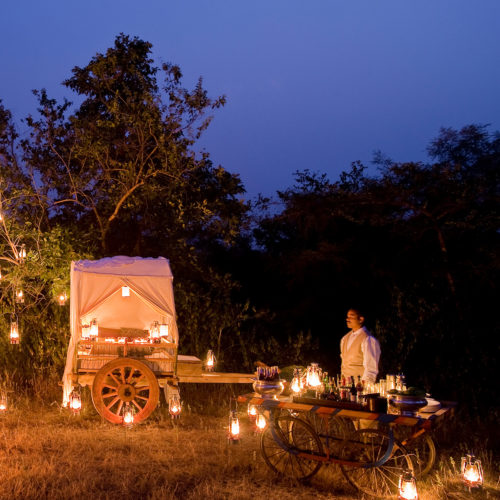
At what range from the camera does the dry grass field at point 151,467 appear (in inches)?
191

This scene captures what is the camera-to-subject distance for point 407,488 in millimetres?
4336

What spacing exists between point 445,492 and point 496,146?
8.34m

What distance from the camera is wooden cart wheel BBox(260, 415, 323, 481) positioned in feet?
16.8

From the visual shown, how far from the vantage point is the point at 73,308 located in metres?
8.16

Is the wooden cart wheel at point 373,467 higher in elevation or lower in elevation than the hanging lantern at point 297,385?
lower

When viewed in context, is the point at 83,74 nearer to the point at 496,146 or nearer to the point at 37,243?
the point at 37,243

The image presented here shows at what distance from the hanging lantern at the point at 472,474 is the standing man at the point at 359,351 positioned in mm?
1097

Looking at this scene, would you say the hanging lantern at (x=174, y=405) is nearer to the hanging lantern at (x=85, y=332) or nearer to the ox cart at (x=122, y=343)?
the ox cart at (x=122, y=343)

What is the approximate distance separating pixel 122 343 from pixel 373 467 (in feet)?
13.4

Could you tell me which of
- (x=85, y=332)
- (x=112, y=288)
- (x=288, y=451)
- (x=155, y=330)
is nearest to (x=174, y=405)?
(x=155, y=330)

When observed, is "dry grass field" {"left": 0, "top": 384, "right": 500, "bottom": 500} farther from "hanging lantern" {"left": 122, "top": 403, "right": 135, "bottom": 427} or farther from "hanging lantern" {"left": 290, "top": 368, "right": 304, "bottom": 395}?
"hanging lantern" {"left": 290, "top": 368, "right": 304, "bottom": 395}

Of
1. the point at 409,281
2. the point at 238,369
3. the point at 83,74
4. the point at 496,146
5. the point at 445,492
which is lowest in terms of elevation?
the point at 445,492

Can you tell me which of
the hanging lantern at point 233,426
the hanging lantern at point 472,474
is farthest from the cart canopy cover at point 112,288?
the hanging lantern at point 472,474

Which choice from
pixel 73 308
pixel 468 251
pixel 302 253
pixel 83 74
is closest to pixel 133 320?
pixel 73 308
